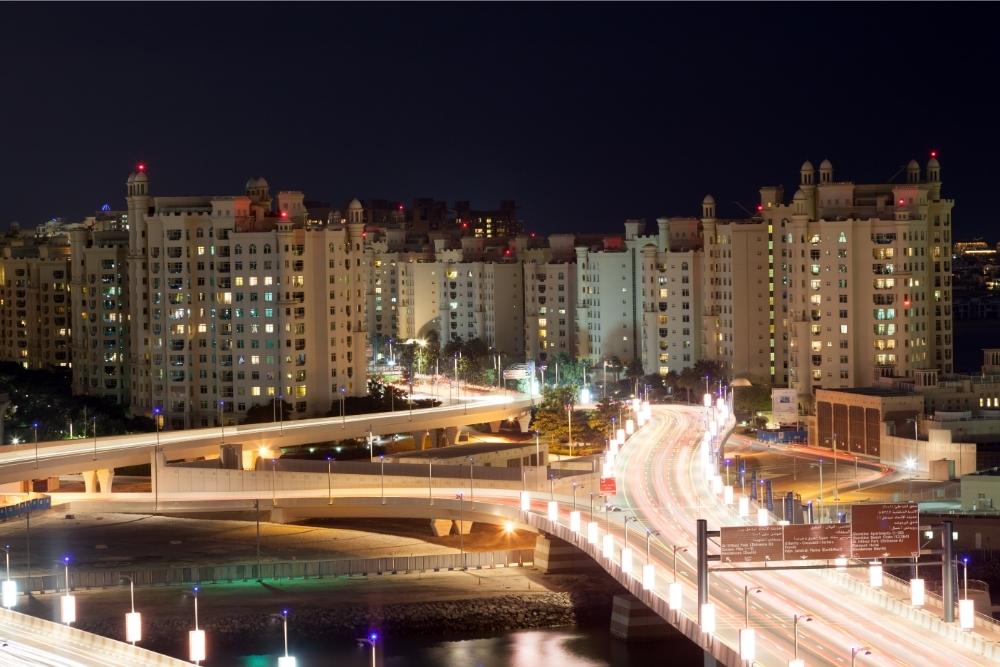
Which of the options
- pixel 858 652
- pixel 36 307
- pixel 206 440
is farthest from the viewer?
pixel 36 307

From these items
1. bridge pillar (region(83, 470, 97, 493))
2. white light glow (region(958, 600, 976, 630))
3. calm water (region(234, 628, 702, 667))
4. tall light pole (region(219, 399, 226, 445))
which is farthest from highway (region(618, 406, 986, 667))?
bridge pillar (region(83, 470, 97, 493))

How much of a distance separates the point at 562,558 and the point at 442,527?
768 cm

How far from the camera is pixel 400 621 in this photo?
64.8 metres

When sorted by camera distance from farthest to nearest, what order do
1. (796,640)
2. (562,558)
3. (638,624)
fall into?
1. (562,558)
2. (638,624)
3. (796,640)

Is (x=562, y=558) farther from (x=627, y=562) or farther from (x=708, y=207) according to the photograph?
(x=708, y=207)

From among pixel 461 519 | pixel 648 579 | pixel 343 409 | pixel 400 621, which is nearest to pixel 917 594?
pixel 648 579

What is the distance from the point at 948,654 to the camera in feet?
144

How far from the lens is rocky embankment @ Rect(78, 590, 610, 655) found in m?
61.8

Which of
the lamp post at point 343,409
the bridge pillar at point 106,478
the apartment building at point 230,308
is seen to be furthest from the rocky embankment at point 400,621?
the apartment building at point 230,308

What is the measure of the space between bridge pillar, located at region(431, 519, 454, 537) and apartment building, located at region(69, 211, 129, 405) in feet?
137

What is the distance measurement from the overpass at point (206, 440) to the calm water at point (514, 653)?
22.7 m

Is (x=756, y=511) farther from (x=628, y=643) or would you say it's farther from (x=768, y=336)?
(x=768, y=336)

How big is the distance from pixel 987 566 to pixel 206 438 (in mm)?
35352

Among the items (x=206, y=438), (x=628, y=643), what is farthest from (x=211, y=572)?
(x=206, y=438)
